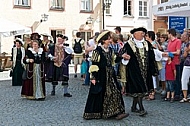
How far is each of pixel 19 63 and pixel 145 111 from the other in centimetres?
653

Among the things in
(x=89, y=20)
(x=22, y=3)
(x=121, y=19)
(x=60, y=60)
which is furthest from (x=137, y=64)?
(x=121, y=19)

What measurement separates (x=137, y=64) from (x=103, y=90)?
824 mm

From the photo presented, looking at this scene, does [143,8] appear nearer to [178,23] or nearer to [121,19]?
[121,19]

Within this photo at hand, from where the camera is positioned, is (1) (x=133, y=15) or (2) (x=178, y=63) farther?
(1) (x=133, y=15)

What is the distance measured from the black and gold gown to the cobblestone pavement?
17cm

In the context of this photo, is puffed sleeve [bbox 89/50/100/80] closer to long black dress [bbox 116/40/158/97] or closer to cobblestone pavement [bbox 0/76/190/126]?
long black dress [bbox 116/40/158/97]

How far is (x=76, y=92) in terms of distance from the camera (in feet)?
35.9

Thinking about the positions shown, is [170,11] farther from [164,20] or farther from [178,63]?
[164,20]

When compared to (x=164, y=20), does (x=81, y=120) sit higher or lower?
lower

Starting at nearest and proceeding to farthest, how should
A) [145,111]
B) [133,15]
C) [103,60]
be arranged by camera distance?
1. [103,60]
2. [145,111]
3. [133,15]

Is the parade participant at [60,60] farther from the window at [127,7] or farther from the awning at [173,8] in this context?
the window at [127,7]

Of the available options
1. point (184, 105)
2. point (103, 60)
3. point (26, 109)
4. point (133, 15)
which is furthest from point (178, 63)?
point (133, 15)

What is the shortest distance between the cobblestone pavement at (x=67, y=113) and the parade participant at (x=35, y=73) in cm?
20

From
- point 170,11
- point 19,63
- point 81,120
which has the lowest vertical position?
point 81,120
